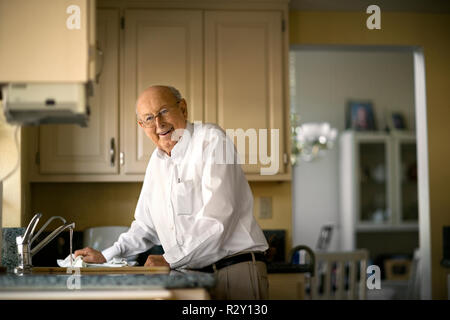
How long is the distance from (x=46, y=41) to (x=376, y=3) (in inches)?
92.2

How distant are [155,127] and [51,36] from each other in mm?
728

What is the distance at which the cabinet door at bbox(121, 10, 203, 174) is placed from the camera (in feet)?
10.8

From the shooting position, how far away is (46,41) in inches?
69.8

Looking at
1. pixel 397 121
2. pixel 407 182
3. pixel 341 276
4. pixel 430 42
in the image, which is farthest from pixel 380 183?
pixel 341 276

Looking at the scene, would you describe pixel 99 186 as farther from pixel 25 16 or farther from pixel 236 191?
pixel 25 16

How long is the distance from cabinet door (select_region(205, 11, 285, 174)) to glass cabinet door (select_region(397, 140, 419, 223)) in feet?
10.5

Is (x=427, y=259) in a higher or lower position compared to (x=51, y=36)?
lower

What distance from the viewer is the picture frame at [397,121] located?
637 centimetres

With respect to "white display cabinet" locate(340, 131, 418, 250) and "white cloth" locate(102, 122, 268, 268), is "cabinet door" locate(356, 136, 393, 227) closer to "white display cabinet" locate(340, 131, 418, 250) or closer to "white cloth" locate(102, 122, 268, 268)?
"white display cabinet" locate(340, 131, 418, 250)

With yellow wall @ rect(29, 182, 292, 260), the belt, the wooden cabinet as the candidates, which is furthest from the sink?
yellow wall @ rect(29, 182, 292, 260)

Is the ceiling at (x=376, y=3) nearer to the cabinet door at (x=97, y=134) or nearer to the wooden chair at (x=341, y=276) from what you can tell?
the cabinet door at (x=97, y=134)
